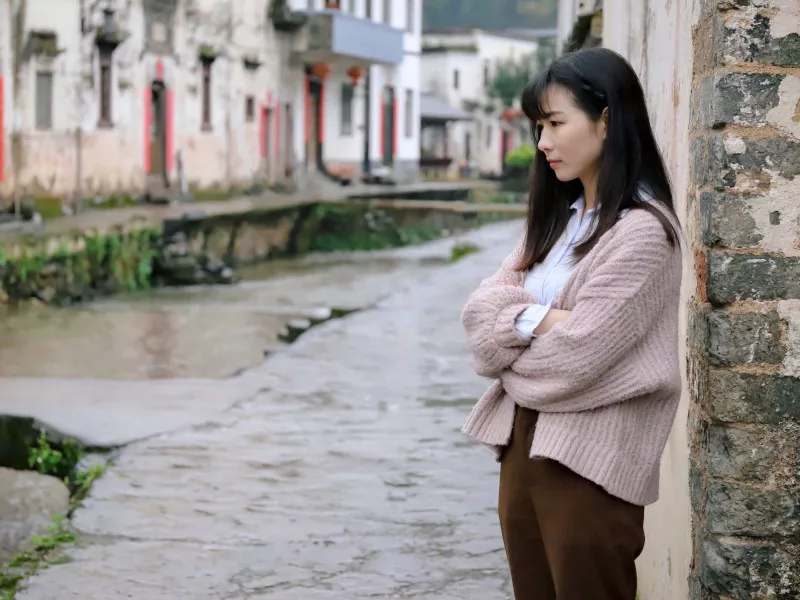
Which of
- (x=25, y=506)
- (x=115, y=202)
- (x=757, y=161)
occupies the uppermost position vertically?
(x=757, y=161)

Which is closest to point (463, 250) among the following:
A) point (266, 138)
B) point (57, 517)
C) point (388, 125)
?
point (266, 138)

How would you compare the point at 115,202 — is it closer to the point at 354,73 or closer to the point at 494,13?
the point at 354,73

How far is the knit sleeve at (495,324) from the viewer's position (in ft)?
7.95

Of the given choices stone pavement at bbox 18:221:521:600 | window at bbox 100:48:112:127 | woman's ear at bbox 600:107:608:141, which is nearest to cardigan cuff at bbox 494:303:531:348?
woman's ear at bbox 600:107:608:141

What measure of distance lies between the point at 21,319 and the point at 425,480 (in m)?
9.40

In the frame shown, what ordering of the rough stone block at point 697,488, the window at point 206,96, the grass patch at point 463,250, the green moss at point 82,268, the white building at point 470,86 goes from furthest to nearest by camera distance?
the white building at point 470,86 < the window at point 206,96 < the grass patch at point 463,250 < the green moss at point 82,268 < the rough stone block at point 697,488

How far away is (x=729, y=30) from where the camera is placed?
8.33ft

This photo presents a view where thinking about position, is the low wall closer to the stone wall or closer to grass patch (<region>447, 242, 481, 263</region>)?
grass patch (<region>447, 242, 481, 263</region>)

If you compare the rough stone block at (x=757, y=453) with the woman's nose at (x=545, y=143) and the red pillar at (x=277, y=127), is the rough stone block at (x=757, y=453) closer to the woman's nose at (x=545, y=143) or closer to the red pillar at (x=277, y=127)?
the woman's nose at (x=545, y=143)

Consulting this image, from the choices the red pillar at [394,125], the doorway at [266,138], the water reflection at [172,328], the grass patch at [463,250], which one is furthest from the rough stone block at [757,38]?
the red pillar at [394,125]

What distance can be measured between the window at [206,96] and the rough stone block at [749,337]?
2232cm

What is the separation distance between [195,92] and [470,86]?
28.0 meters

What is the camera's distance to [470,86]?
166 ft

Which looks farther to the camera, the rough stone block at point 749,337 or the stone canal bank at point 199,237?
the stone canal bank at point 199,237
